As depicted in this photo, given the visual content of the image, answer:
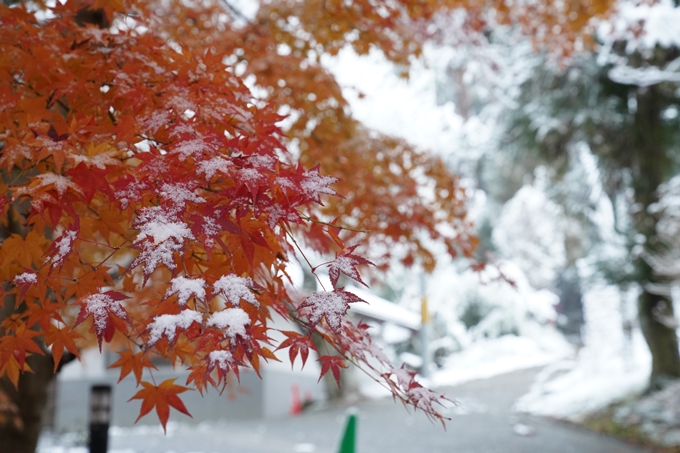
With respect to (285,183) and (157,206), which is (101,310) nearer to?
(157,206)

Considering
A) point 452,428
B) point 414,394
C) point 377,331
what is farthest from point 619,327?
point 414,394

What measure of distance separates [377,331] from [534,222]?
862 centimetres

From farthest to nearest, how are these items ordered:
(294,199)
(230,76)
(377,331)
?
(377,331) → (230,76) → (294,199)

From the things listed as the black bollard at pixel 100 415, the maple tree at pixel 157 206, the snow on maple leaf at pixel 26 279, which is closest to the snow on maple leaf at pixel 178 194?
the maple tree at pixel 157 206

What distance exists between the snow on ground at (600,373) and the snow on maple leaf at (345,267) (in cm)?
903

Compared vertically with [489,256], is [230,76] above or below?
above

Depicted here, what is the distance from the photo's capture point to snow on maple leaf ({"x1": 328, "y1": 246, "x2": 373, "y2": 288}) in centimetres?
136

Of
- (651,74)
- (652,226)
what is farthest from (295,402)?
(651,74)

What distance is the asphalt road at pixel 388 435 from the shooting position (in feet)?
25.5

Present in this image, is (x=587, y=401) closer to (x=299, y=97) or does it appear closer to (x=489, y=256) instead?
(x=489, y=256)

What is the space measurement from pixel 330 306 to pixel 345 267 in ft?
0.37

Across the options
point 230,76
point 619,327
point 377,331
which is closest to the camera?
point 230,76

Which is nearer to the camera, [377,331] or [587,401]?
[587,401]

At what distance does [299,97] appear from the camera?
4051mm
